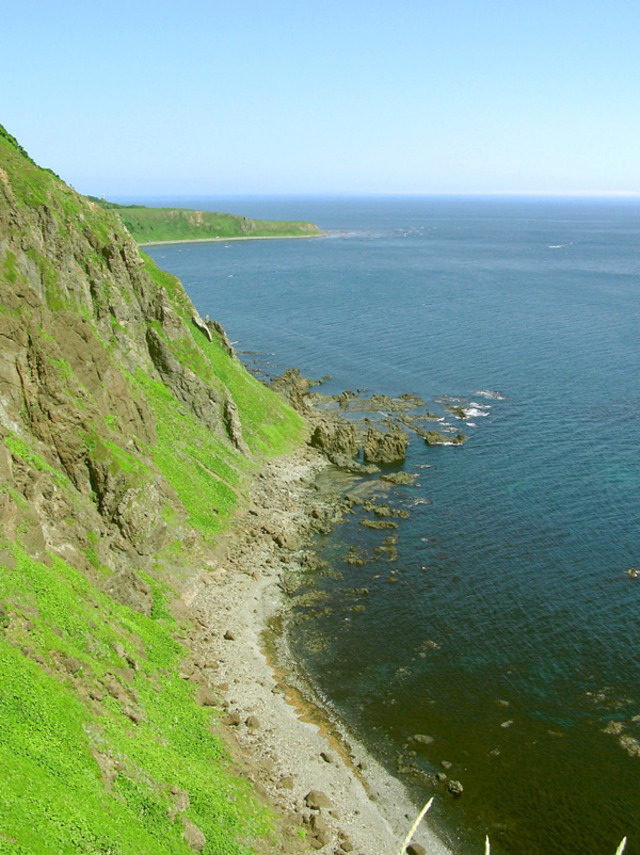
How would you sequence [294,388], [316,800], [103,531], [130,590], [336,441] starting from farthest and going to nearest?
[294,388]
[336,441]
[103,531]
[130,590]
[316,800]

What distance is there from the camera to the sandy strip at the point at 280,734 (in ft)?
125

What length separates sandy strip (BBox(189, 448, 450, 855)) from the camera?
1505 inches

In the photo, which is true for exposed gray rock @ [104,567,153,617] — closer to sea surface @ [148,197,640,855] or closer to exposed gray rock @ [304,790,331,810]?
sea surface @ [148,197,640,855]

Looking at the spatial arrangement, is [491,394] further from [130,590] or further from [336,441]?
[130,590]

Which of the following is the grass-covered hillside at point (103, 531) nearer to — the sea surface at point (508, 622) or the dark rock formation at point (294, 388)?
the sea surface at point (508, 622)

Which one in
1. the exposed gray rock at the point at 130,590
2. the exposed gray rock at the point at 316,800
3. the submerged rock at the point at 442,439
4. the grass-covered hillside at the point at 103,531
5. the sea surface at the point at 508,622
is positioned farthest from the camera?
the submerged rock at the point at 442,439

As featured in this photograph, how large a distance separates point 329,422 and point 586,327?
285 feet

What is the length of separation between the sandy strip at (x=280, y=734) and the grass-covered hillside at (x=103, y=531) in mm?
1937

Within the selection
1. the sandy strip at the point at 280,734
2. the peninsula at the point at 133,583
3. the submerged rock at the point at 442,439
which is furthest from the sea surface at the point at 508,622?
the peninsula at the point at 133,583

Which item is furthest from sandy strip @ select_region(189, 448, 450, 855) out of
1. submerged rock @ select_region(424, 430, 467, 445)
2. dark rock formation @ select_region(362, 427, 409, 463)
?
submerged rock @ select_region(424, 430, 467, 445)

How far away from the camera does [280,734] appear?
146ft

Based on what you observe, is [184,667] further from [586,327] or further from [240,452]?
[586,327]

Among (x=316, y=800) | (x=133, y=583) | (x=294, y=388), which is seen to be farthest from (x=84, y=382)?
(x=294, y=388)

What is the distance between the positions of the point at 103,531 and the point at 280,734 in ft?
65.7
